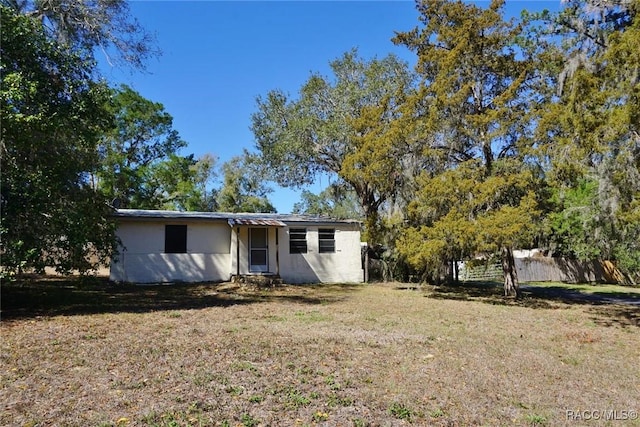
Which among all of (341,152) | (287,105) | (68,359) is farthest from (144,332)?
(287,105)

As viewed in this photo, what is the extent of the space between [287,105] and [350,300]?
36.2 feet

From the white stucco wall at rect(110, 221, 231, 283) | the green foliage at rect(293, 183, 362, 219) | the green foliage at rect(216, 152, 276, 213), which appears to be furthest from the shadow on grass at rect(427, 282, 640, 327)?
the green foliage at rect(216, 152, 276, 213)

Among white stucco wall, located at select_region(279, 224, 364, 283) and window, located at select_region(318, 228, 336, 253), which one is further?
window, located at select_region(318, 228, 336, 253)

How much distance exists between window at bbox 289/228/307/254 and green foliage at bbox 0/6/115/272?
8.96 metres

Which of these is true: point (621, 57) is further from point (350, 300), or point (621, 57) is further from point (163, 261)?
point (163, 261)

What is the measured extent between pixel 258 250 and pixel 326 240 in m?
3.03

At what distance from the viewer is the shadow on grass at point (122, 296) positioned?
9.04 m

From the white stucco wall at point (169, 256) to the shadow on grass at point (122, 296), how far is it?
3.24ft

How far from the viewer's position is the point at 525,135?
12352 millimetres

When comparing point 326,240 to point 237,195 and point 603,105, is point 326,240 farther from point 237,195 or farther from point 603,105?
point 237,195

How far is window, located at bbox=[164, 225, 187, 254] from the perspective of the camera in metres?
15.9

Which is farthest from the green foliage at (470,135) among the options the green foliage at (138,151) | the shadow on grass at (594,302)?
the green foliage at (138,151)

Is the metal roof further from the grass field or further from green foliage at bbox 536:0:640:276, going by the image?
green foliage at bbox 536:0:640:276

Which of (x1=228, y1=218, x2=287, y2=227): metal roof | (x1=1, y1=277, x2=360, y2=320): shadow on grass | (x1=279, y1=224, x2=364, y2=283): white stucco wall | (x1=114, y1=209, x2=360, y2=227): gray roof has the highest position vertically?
(x1=114, y1=209, x2=360, y2=227): gray roof
